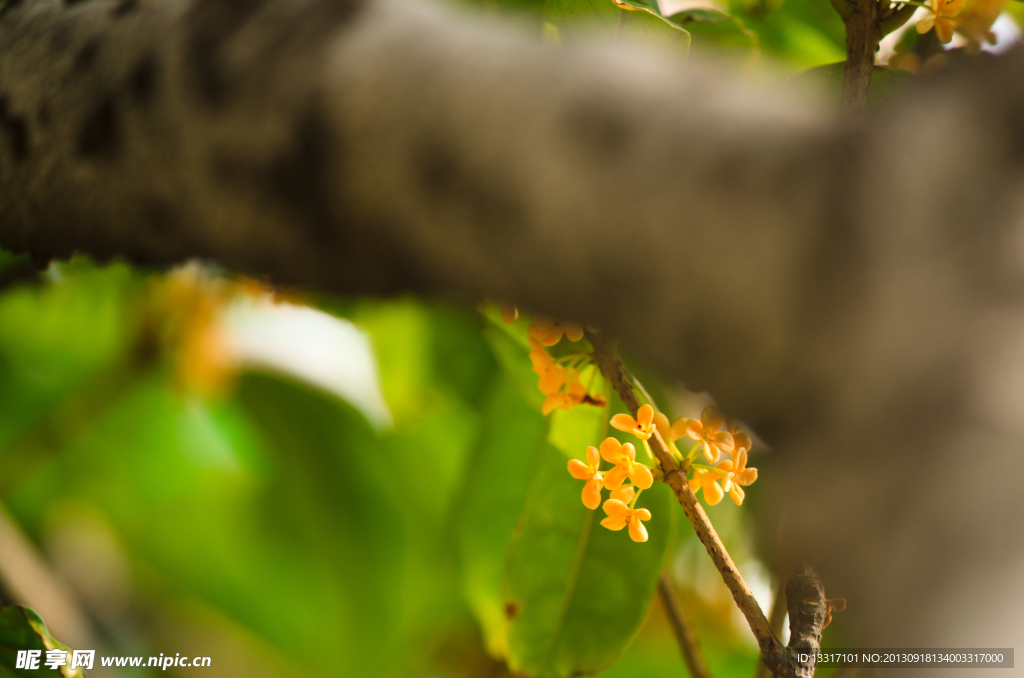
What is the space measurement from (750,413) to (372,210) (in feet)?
0.33

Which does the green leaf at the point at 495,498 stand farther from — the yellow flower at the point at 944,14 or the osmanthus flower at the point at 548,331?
the yellow flower at the point at 944,14

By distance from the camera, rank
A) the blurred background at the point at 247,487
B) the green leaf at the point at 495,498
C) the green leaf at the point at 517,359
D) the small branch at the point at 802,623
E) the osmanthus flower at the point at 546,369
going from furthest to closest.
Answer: the blurred background at the point at 247,487
the green leaf at the point at 495,498
the green leaf at the point at 517,359
the osmanthus flower at the point at 546,369
the small branch at the point at 802,623

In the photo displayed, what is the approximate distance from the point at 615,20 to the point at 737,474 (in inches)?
10.1

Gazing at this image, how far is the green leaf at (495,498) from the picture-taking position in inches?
26.2

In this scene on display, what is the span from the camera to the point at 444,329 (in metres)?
0.85

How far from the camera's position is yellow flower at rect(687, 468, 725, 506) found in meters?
0.37

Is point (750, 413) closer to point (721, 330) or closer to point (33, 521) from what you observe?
point (721, 330)

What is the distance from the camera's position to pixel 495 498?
2.22ft

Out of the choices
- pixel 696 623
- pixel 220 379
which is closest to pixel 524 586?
pixel 696 623

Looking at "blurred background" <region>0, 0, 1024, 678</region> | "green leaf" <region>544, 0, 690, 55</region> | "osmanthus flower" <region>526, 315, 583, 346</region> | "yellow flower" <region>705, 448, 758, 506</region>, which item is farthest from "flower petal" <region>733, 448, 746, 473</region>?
"blurred background" <region>0, 0, 1024, 678</region>

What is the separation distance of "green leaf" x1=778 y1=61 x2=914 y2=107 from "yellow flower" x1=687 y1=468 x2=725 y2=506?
0.21 meters

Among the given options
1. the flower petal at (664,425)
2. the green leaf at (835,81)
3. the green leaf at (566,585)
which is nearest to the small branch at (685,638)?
the green leaf at (566,585)

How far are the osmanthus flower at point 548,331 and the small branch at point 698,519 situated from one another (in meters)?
0.04

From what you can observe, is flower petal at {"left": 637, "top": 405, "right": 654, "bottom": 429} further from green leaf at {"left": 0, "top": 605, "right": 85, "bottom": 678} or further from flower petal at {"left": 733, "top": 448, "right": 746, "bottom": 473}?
green leaf at {"left": 0, "top": 605, "right": 85, "bottom": 678}
